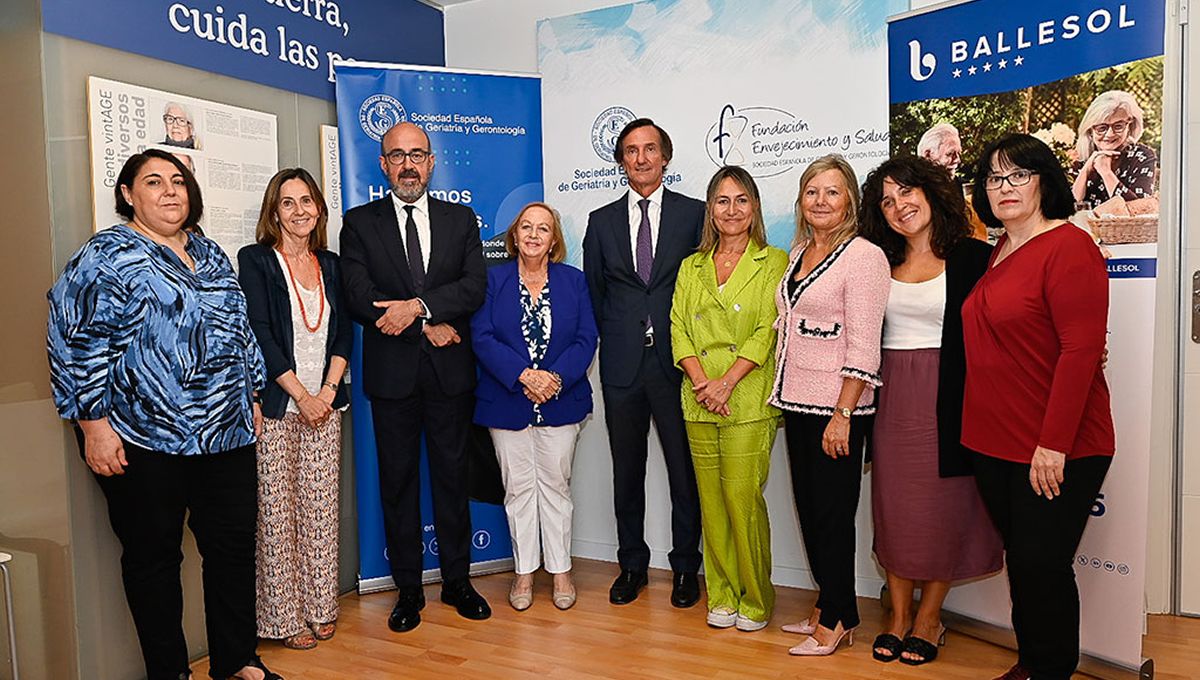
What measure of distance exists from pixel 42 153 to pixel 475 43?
2.40 metres

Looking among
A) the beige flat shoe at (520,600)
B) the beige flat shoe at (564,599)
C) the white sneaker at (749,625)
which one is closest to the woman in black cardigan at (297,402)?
the beige flat shoe at (520,600)

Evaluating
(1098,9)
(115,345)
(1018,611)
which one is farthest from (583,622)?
(1098,9)

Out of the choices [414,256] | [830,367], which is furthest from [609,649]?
[414,256]

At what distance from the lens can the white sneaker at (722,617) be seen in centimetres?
345

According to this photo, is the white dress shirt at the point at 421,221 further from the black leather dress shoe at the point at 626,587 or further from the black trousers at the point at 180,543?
the black leather dress shoe at the point at 626,587

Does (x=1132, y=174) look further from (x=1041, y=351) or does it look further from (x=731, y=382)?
(x=731, y=382)

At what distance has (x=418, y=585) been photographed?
144 inches

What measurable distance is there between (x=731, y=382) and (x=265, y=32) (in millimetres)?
2311

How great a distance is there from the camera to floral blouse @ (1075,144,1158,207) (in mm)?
2779

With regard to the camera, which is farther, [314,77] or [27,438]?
[314,77]

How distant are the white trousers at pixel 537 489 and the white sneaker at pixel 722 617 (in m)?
0.65

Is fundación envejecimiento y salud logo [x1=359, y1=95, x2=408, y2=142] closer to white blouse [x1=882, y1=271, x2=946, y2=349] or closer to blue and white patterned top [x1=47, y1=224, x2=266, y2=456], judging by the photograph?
blue and white patterned top [x1=47, y1=224, x2=266, y2=456]

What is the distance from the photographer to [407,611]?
3.57 meters

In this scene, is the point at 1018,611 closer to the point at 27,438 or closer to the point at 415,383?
the point at 415,383
